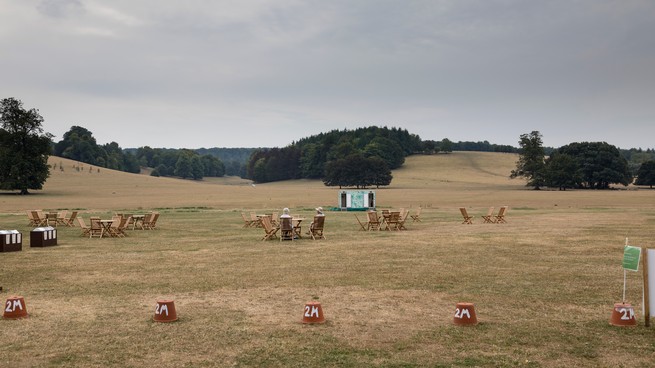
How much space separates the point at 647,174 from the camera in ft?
357

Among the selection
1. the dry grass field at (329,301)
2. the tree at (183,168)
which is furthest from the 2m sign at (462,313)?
the tree at (183,168)

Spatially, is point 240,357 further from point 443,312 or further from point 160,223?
point 160,223

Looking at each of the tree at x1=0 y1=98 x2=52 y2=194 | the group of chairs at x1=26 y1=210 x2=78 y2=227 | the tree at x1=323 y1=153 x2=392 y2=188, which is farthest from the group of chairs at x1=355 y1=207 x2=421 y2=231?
the tree at x1=323 y1=153 x2=392 y2=188

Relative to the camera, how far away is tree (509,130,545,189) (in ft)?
334

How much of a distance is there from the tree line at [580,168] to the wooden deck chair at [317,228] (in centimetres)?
8306

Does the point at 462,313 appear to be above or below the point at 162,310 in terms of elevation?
above

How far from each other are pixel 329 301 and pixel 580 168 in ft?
329

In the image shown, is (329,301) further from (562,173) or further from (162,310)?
(562,173)

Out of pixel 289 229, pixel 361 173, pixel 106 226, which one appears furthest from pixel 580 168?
pixel 106 226

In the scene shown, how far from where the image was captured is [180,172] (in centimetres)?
18138

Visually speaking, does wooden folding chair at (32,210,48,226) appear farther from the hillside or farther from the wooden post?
the wooden post

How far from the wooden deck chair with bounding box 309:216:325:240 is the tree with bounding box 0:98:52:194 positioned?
57.3 meters

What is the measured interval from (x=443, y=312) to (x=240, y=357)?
13.1 ft

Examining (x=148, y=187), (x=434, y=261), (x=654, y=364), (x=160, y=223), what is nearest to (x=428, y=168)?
(x=148, y=187)
